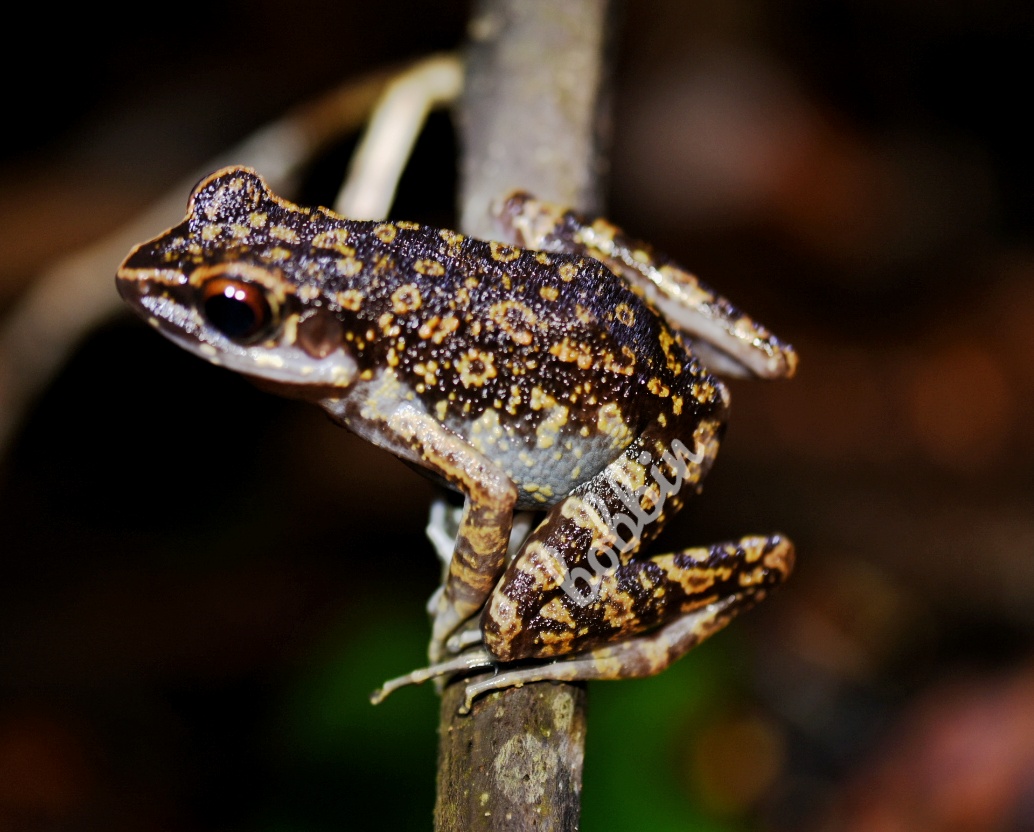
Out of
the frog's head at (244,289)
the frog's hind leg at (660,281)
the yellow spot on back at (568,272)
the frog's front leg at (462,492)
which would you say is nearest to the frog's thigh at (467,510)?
the frog's front leg at (462,492)

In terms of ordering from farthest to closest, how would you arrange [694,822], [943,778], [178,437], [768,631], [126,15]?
1. [126,15]
2. [178,437]
3. [768,631]
4. [943,778]
5. [694,822]

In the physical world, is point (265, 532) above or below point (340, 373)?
above

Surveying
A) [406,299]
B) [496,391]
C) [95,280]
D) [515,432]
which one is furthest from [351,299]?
[95,280]

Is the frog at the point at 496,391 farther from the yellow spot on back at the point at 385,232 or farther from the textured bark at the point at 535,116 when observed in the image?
the textured bark at the point at 535,116

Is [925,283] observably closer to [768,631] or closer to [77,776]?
[768,631]

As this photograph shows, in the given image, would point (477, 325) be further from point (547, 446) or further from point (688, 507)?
point (688, 507)

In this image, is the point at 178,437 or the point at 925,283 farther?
the point at 925,283

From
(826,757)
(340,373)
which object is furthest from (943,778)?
(340,373)

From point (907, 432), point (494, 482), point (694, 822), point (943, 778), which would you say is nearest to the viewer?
point (494, 482)
